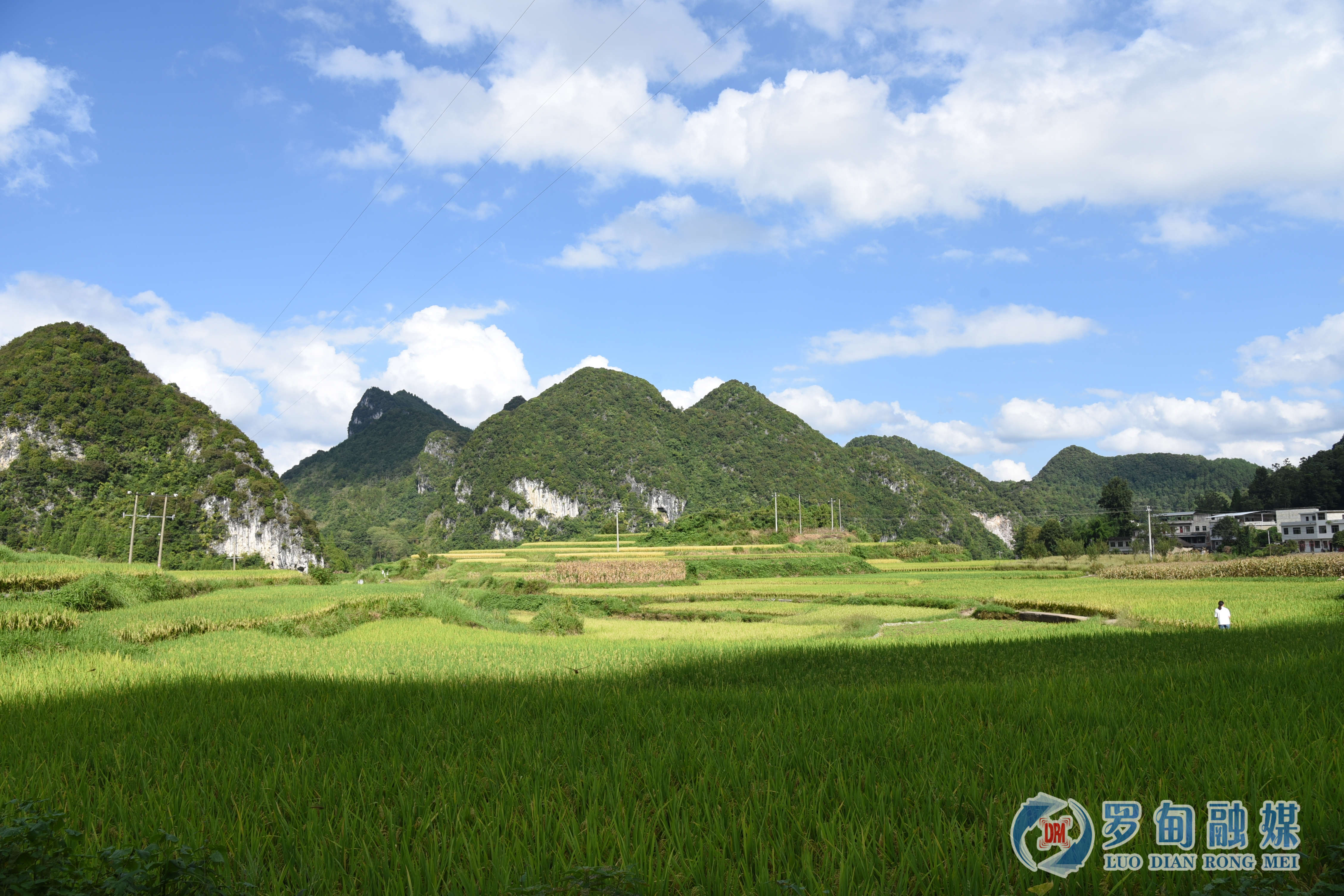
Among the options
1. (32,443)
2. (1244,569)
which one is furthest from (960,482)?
(32,443)

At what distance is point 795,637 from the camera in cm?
1688

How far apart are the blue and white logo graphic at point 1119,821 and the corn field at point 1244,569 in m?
34.4

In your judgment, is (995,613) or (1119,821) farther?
(995,613)

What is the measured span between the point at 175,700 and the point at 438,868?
20.2ft

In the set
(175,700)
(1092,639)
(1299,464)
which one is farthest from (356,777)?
(1299,464)

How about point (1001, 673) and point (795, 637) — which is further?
point (795, 637)

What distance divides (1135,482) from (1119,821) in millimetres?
145833

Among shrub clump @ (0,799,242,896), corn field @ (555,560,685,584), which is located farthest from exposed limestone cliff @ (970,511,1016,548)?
shrub clump @ (0,799,242,896)

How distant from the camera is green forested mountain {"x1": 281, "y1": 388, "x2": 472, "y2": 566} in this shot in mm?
106000

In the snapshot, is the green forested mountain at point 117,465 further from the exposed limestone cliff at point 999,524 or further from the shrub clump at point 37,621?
the exposed limestone cliff at point 999,524

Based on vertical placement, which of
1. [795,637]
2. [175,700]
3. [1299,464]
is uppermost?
[1299,464]

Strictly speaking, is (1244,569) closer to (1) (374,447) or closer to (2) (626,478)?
(2) (626,478)

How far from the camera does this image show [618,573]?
1593 inches

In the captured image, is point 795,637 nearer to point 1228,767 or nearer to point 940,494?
point 1228,767
